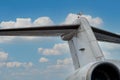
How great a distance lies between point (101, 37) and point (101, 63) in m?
3.92

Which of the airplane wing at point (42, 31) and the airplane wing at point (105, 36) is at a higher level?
the airplane wing at point (42, 31)

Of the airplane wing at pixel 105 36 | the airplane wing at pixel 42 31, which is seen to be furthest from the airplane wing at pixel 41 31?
the airplane wing at pixel 105 36

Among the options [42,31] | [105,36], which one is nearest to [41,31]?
[42,31]

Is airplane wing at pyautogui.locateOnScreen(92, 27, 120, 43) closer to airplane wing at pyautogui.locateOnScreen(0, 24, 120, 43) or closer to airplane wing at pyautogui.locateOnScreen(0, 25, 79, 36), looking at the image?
airplane wing at pyautogui.locateOnScreen(0, 24, 120, 43)

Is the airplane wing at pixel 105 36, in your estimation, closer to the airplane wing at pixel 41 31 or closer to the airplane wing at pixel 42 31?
the airplane wing at pixel 42 31

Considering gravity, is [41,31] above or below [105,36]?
above

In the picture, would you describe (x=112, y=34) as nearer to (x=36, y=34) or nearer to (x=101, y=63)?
(x=36, y=34)

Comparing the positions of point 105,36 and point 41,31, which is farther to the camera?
point 105,36

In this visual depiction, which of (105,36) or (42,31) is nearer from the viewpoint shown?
(42,31)

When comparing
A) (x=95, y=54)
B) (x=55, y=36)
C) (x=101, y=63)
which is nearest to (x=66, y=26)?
(x=55, y=36)

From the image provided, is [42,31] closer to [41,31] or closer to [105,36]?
[41,31]

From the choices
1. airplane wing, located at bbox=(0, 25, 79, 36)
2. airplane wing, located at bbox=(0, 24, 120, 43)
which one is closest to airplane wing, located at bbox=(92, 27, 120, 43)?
airplane wing, located at bbox=(0, 24, 120, 43)

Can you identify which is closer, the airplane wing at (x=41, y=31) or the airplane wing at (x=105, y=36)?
the airplane wing at (x=41, y=31)

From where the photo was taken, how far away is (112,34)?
40.5 ft
